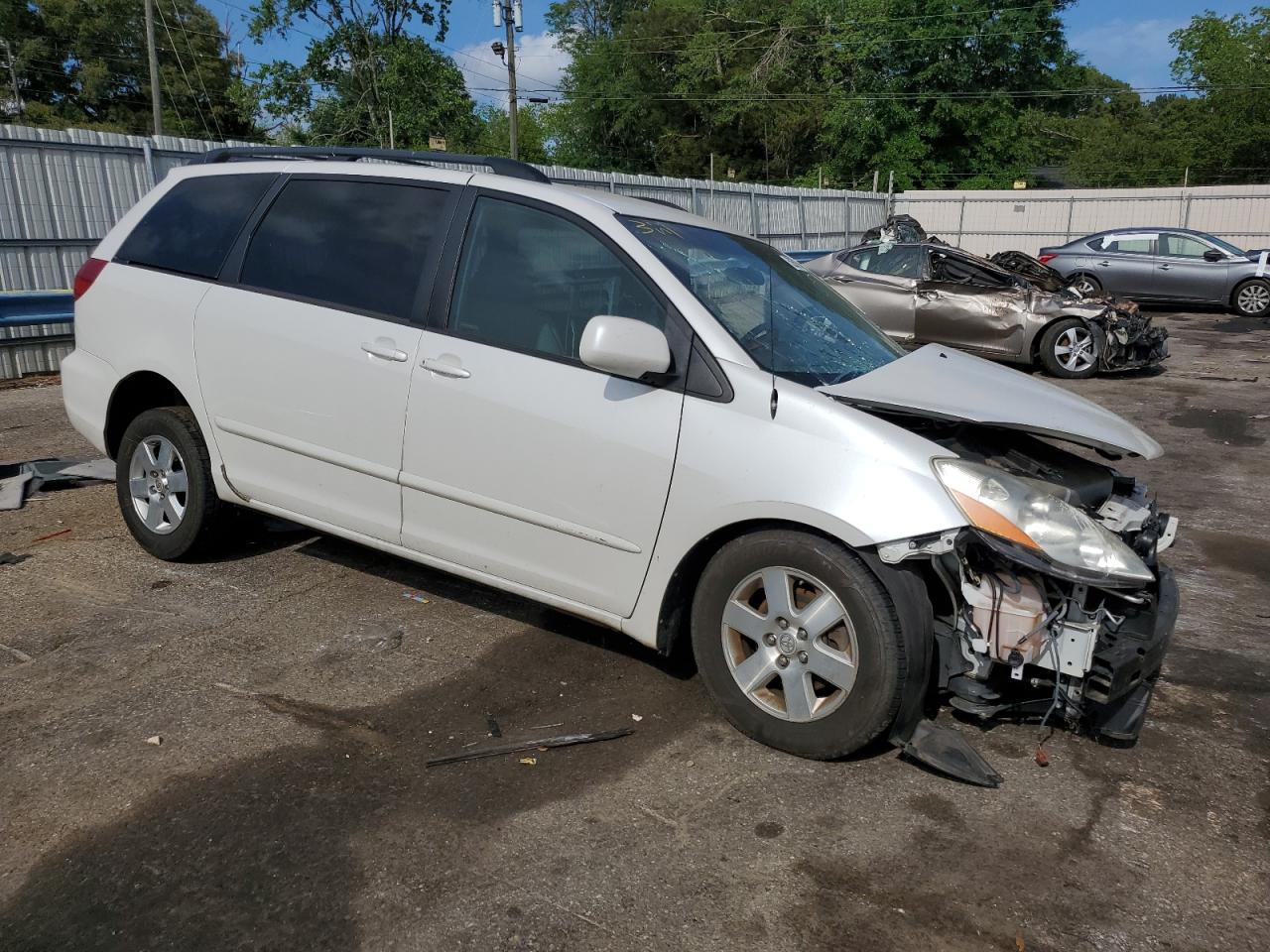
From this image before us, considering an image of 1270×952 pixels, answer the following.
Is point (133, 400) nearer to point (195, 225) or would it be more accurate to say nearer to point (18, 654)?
point (195, 225)

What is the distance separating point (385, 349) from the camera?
4.00 meters

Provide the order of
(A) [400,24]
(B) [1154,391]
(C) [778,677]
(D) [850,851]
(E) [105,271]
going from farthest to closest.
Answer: (A) [400,24] < (B) [1154,391] < (E) [105,271] < (C) [778,677] < (D) [850,851]

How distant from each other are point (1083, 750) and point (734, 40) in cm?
5497

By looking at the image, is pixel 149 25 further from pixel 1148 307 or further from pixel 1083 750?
pixel 1083 750

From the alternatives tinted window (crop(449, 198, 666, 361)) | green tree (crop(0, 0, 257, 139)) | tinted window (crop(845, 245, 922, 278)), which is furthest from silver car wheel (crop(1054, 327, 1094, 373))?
green tree (crop(0, 0, 257, 139))

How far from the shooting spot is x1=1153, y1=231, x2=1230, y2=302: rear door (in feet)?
61.1

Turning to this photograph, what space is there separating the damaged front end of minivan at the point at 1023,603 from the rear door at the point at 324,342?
1.78 meters

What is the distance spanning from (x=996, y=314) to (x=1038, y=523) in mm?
9576

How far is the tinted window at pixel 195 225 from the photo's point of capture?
183 inches

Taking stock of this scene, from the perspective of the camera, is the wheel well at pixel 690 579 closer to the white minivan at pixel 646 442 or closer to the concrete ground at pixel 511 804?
the white minivan at pixel 646 442

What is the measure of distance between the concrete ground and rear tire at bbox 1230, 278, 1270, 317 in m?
16.4

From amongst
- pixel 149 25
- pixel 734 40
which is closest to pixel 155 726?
pixel 149 25

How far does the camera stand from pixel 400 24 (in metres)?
35.9

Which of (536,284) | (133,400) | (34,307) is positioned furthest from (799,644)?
(34,307)
